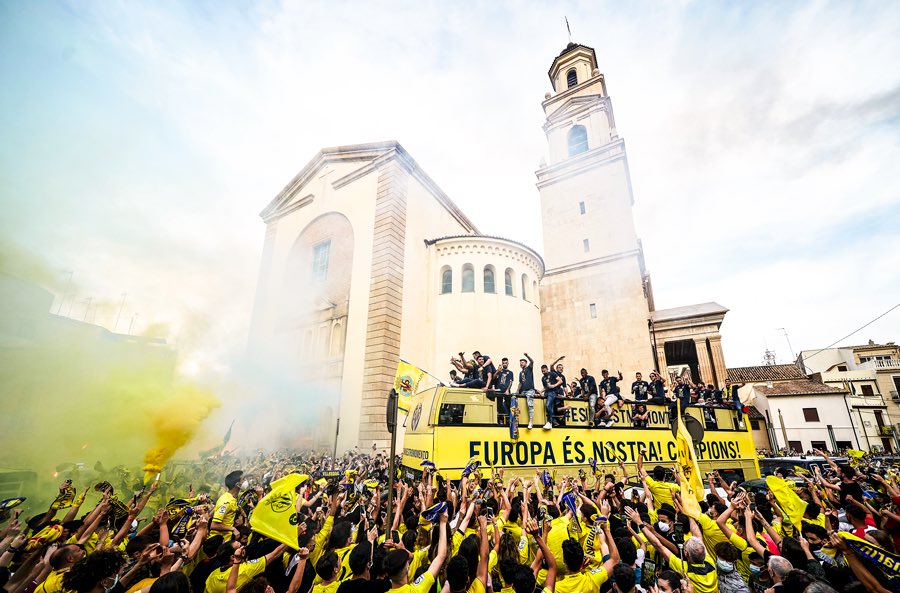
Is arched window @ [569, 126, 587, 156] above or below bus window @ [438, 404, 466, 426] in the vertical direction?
above

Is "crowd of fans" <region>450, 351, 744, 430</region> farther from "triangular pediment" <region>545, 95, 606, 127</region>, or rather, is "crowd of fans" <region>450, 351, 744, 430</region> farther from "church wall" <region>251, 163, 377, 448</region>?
"triangular pediment" <region>545, 95, 606, 127</region>

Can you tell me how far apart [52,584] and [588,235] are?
29.0 m

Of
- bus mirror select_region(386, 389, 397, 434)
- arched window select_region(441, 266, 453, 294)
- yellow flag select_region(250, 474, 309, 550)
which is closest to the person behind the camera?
yellow flag select_region(250, 474, 309, 550)

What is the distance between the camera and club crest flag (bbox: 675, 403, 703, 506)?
4414 millimetres

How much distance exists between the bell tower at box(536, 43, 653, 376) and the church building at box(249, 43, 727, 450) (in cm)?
9

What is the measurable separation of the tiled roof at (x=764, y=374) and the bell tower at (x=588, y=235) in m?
22.0

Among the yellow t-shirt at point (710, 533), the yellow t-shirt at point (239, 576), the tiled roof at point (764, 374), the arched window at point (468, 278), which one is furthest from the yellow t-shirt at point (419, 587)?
the tiled roof at point (764, 374)

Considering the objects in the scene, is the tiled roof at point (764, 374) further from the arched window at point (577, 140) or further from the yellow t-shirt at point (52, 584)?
the yellow t-shirt at point (52, 584)

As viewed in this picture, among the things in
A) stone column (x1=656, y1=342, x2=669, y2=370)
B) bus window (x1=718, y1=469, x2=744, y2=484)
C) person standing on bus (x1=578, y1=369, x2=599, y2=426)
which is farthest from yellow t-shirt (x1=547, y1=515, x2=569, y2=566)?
stone column (x1=656, y1=342, x2=669, y2=370)

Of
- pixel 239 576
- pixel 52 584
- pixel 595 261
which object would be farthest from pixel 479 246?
pixel 52 584

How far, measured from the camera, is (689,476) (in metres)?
5.03

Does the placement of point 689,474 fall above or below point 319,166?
below

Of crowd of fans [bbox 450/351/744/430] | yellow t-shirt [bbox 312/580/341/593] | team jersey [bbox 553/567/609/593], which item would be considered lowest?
yellow t-shirt [bbox 312/580/341/593]

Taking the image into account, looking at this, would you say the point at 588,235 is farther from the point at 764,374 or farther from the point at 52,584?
the point at 764,374
